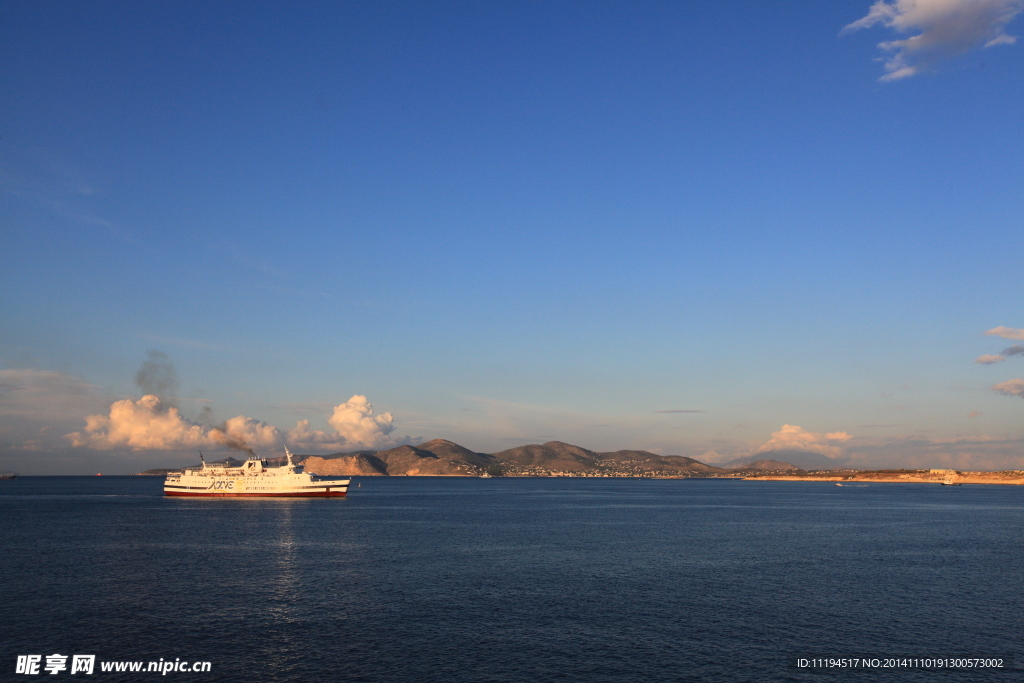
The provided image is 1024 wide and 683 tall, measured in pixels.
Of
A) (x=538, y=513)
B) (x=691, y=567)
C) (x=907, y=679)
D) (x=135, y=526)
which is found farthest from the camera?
(x=538, y=513)

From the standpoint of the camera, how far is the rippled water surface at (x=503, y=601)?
43.8 metres

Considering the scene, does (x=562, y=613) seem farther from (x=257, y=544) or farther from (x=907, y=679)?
(x=257, y=544)

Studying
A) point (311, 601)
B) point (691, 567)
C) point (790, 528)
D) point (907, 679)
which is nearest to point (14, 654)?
point (311, 601)

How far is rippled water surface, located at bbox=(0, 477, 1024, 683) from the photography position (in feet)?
144

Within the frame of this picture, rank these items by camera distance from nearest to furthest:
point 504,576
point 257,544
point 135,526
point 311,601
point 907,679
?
point 907,679 → point 311,601 → point 504,576 → point 257,544 → point 135,526

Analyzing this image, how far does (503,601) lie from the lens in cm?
5966

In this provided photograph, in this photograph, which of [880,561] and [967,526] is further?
[967,526]

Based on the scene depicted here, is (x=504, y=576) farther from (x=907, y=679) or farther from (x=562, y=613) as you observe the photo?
(x=907, y=679)

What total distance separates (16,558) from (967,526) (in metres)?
170

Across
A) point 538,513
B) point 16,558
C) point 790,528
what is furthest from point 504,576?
point 538,513

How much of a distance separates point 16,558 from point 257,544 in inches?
1149

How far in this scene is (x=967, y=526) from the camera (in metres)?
137

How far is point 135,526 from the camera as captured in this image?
12225 centimetres

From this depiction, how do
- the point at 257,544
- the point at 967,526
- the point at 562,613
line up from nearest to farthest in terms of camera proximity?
1. the point at 562,613
2. the point at 257,544
3. the point at 967,526
